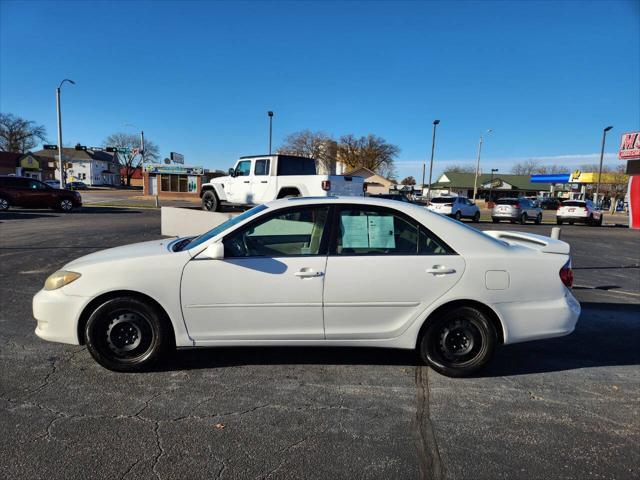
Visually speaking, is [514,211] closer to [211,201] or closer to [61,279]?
[211,201]

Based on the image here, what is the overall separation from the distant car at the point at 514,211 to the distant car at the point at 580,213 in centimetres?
190

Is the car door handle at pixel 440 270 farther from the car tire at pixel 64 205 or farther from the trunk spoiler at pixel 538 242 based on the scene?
the car tire at pixel 64 205

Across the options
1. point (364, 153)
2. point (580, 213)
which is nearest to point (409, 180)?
point (364, 153)

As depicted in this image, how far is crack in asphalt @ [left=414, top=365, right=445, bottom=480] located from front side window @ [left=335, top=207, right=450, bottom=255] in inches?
45.3

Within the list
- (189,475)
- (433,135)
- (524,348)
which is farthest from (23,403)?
(433,135)

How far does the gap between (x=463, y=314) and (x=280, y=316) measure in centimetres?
156

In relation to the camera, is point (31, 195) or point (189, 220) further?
point (31, 195)

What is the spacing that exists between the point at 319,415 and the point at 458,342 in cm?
143

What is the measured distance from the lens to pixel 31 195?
66.7 feet

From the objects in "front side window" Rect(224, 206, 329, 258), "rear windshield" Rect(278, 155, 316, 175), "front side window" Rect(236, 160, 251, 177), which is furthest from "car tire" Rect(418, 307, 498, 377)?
"front side window" Rect(236, 160, 251, 177)

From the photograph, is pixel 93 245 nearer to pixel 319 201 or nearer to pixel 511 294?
pixel 319 201

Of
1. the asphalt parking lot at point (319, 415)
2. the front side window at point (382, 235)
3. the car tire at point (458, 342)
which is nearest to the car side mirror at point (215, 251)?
the front side window at point (382, 235)

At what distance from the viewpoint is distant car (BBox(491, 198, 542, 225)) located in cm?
2489

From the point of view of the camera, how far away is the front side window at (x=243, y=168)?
45.4 feet
